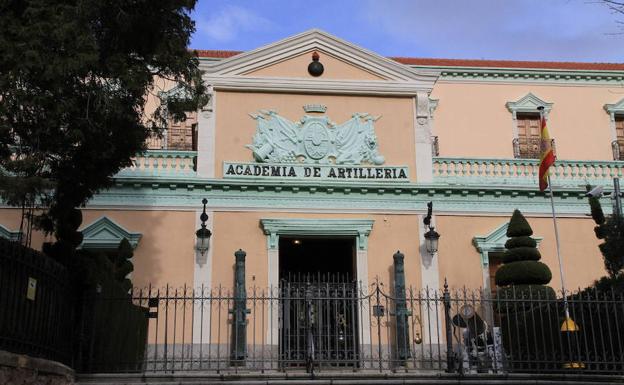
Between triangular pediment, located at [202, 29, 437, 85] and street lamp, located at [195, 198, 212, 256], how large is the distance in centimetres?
415

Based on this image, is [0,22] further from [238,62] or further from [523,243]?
[523,243]

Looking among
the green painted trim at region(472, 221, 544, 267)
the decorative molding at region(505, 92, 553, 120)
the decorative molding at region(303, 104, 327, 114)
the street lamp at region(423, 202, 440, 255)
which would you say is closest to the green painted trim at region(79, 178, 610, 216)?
the street lamp at region(423, 202, 440, 255)

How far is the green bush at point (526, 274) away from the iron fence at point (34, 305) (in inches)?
419

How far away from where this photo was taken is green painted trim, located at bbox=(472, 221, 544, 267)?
21516mm

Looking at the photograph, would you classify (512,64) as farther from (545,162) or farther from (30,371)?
(30,371)

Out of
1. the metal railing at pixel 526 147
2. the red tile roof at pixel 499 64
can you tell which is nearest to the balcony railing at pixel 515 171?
the metal railing at pixel 526 147

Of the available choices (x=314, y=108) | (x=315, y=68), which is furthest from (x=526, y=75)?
(x=314, y=108)

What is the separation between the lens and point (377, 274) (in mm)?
20906

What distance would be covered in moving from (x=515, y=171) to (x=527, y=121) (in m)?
4.39

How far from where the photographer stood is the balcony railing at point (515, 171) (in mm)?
22156

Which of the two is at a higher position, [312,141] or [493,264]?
[312,141]

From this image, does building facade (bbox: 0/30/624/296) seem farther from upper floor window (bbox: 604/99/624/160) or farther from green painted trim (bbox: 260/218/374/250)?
upper floor window (bbox: 604/99/624/160)

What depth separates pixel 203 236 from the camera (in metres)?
20.4

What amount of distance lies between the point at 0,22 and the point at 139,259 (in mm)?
10552
